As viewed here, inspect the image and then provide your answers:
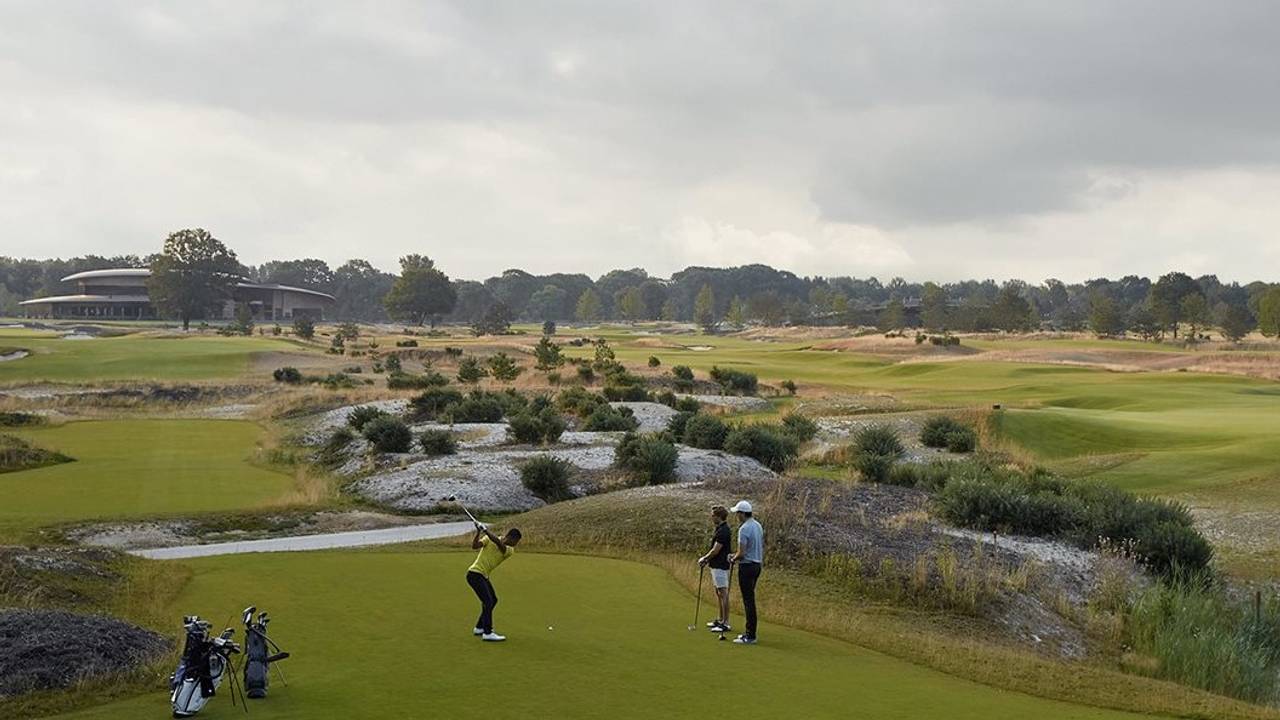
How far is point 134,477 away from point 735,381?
42527 mm

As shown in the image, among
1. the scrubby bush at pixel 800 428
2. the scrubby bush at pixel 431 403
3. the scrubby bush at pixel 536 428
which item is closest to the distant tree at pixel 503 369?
the scrubby bush at pixel 431 403

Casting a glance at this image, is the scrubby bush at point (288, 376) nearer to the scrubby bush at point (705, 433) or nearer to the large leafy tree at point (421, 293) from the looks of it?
the scrubby bush at point (705, 433)

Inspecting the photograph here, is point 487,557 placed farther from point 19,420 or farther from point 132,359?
point 132,359

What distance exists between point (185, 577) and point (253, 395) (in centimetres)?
4741

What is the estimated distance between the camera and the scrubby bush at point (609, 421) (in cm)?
4538

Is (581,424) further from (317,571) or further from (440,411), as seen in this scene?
(317,571)

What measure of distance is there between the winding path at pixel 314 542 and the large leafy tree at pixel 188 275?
385ft

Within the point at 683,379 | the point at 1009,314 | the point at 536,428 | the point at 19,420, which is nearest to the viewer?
the point at 536,428

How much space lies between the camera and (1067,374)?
3204 inches

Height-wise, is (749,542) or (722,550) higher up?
(749,542)

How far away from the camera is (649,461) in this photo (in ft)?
111

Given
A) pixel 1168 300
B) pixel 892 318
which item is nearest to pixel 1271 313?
pixel 1168 300

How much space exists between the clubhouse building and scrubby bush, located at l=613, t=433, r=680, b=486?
134 m

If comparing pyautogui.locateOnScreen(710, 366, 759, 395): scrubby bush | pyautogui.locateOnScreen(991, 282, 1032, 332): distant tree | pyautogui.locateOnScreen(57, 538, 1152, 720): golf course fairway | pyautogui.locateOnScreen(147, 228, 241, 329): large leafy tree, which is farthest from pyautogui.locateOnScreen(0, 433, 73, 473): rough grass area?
pyautogui.locateOnScreen(991, 282, 1032, 332): distant tree
